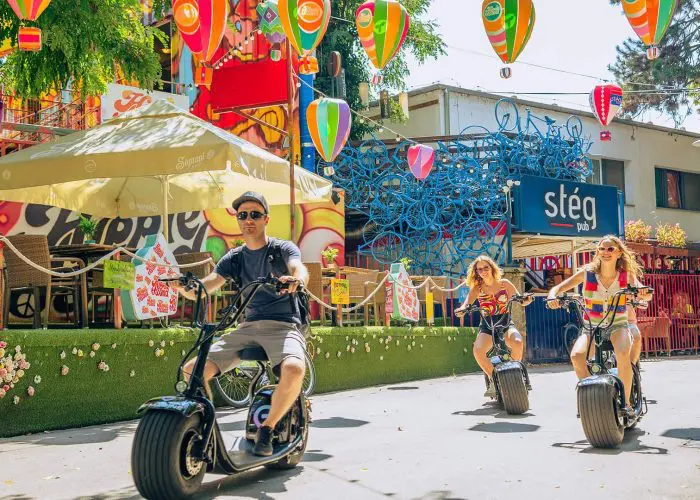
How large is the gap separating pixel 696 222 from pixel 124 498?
26.7 meters

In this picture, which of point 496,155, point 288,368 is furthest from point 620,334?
point 496,155

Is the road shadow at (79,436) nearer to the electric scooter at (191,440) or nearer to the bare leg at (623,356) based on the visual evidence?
the electric scooter at (191,440)

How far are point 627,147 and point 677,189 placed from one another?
9.85 feet

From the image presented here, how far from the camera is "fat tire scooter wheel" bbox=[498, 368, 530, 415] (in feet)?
28.9

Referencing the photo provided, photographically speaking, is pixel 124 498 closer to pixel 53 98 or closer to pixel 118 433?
pixel 118 433

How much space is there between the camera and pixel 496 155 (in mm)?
18609

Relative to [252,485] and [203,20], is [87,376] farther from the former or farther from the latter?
[203,20]

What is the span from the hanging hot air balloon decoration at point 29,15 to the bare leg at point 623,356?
5.87m

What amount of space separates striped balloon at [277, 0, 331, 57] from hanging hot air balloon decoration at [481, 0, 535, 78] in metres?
2.47

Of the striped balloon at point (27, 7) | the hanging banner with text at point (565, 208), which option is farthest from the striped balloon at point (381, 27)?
the hanging banner with text at point (565, 208)

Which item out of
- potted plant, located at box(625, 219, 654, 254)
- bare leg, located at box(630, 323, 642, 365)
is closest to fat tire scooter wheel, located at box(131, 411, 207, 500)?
bare leg, located at box(630, 323, 642, 365)

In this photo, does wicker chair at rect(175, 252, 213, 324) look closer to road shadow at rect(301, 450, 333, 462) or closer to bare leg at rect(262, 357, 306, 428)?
road shadow at rect(301, 450, 333, 462)

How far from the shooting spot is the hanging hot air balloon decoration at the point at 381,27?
11.6m

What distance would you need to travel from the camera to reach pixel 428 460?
6281 mm
